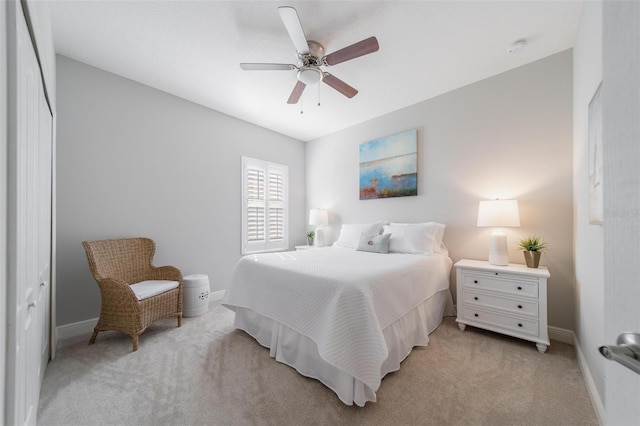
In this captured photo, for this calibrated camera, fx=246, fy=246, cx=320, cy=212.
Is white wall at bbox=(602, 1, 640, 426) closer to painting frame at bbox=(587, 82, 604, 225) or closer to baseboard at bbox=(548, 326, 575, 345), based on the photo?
painting frame at bbox=(587, 82, 604, 225)

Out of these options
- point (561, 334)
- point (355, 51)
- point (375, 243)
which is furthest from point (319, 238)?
point (561, 334)

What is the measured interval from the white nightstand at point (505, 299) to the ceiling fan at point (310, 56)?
229 cm

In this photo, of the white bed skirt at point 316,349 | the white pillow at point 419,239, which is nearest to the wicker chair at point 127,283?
the white bed skirt at point 316,349

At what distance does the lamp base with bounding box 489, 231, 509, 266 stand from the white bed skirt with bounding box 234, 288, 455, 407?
71cm

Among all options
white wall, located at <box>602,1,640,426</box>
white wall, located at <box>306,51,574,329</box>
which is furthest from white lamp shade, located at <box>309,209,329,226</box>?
white wall, located at <box>602,1,640,426</box>

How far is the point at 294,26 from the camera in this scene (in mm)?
1773

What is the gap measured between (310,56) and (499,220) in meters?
2.41

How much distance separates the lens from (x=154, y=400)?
1.61 metres

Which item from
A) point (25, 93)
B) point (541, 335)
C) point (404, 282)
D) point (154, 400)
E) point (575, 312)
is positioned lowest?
point (154, 400)

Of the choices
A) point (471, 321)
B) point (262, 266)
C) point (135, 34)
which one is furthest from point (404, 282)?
point (135, 34)

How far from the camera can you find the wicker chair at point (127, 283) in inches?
86.9

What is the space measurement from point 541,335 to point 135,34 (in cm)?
448

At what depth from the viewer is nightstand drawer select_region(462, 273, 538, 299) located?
2248 millimetres

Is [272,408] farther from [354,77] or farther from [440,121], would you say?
[440,121]
